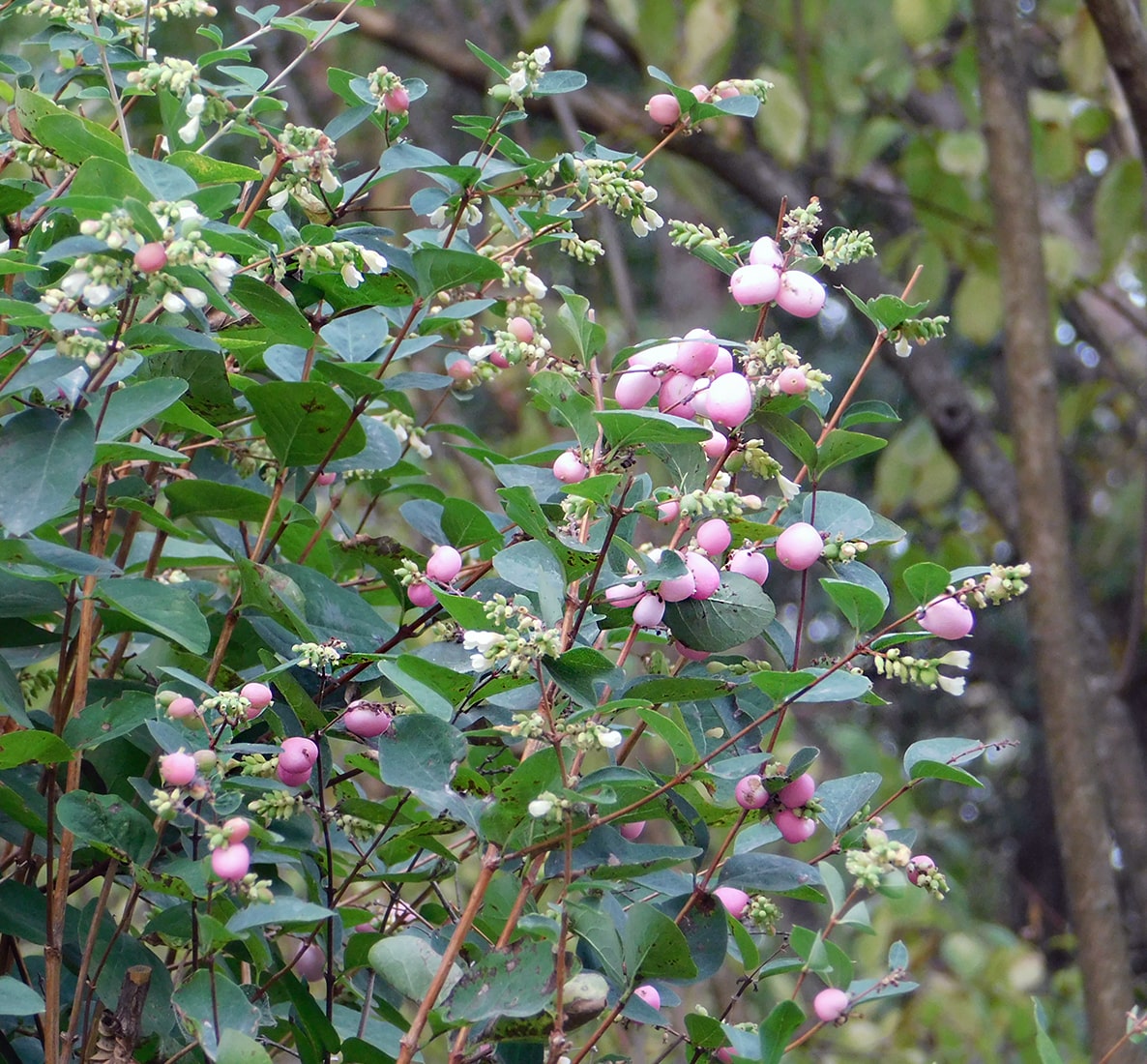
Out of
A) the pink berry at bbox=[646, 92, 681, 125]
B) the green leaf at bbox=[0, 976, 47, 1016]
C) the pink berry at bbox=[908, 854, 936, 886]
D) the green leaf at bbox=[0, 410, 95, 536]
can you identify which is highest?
the pink berry at bbox=[646, 92, 681, 125]

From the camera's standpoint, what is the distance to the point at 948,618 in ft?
1.57

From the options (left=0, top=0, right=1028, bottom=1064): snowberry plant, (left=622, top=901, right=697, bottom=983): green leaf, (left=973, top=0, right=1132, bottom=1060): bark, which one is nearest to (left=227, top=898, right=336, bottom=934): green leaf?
(left=0, top=0, right=1028, bottom=1064): snowberry plant

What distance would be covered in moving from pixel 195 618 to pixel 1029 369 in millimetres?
1232

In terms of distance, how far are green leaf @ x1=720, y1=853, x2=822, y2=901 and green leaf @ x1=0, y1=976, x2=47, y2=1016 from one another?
266mm

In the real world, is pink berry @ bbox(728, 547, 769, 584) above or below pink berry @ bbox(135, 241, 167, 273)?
below

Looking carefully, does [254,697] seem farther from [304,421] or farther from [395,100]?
[395,100]

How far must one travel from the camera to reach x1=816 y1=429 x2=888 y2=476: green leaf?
507 millimetres

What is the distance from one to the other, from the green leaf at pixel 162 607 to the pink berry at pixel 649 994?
228 mm

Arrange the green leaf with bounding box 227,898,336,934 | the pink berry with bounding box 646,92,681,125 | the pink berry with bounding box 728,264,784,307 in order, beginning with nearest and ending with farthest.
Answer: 1. the green leaf with bounding box 227,898,336,934
2. the pink berry with bounding box 728,264,784,307
3. the pink berry with bounding box 646,92,681,125

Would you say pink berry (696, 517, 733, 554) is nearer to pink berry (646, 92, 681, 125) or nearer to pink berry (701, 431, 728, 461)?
pink berry (701, 431, 728, 461)

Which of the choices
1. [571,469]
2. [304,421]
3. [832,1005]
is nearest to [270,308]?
[304,421]

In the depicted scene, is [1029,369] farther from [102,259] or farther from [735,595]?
[102,259]

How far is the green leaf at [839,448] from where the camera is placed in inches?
20.0

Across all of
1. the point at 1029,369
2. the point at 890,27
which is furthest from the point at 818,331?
the point at 1029,369
